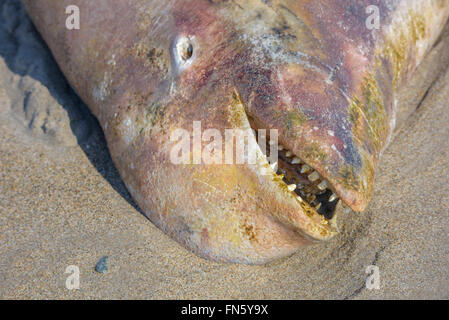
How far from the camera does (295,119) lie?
1.98 meters

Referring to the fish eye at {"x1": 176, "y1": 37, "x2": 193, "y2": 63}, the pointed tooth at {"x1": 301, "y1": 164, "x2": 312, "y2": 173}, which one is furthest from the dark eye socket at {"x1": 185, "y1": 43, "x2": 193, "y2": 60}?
the pointed tooth at {"x1": 301, "y1": 164, "x2": 312, "y2": 173}

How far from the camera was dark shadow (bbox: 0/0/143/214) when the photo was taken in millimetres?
2674

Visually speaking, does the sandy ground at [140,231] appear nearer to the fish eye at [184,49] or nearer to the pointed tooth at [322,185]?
the pointed tooth at [322,185]

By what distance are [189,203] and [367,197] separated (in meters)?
0.74

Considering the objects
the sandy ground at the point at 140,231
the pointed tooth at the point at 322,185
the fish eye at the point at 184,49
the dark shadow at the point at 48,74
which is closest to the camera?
the pointed tooth at the point at 322,185

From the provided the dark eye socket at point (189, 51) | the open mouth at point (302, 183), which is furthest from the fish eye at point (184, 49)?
the open mouth at point (302, 183)

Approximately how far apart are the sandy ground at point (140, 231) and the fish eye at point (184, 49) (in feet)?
2.49

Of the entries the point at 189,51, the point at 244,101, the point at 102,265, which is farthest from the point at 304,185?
the point at 102,265

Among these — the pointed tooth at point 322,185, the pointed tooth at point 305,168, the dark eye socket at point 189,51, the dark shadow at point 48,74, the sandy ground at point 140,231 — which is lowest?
the sandy ground at point 140,231

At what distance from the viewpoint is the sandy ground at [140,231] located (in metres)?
2.06

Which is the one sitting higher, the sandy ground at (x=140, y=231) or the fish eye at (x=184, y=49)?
the fish eye at (x=184, y=49)

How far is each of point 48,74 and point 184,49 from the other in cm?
129

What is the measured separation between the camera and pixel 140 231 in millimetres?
2273

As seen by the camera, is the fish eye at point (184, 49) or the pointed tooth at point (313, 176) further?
the fish eye at point (184, 49)
